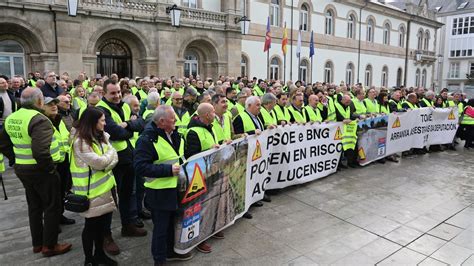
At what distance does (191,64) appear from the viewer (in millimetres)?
20016

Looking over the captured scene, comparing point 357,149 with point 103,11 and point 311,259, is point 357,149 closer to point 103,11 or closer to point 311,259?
point 311,259

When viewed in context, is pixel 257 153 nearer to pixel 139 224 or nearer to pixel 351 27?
pixel 139 224

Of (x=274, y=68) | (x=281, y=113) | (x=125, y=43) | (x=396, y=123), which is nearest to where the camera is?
(x=281, y=113)

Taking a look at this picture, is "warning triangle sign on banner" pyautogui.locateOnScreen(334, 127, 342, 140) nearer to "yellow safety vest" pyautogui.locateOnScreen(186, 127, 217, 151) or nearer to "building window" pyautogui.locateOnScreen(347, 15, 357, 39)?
"yellow safety vest" pyautogui.locateOnScreen(186, 127, 217, 151)

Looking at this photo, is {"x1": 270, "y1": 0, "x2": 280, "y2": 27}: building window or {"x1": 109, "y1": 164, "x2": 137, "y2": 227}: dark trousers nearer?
{"x1": 109, "y1": 164, "x2": 137, "y2": 227}: dark trousers

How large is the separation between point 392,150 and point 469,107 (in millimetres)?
4231

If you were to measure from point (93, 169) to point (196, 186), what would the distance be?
3.71 ft

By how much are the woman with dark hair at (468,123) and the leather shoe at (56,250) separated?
11.9m

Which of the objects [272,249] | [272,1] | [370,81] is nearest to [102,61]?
[272,1]

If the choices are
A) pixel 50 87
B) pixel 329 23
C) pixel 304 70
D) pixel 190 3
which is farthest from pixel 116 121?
pixel 329 23

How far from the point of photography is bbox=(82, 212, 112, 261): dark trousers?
3.63 metres

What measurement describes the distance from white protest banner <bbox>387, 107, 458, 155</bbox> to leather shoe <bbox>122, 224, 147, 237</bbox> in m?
6.81

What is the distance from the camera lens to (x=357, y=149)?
8.30 meters

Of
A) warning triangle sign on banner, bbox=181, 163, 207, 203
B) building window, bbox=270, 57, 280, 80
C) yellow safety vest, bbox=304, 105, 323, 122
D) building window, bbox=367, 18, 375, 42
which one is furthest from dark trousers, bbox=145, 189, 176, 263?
building window, bbox=367, 18, 375, 42
